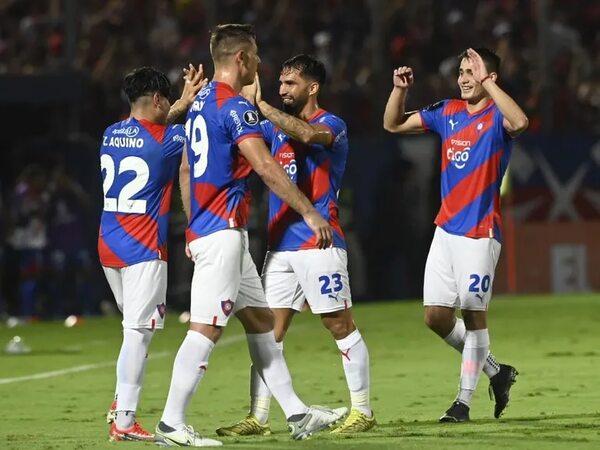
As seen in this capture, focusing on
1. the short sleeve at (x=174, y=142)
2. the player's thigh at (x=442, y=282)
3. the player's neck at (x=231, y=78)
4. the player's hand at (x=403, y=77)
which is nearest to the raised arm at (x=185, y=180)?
the short sleeve at (x=174, y=142)

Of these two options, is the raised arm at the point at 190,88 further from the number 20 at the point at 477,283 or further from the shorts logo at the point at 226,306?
the number 20 at the point at 477,283

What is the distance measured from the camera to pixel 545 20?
2227cm

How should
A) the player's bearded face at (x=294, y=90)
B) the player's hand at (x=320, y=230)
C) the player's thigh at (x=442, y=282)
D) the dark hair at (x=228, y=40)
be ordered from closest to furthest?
the player's hand at (x=320, y=230) < the dark hair at (x=228, y=40) < the player's bearded face at (x=294, y=90) < the player's thigh at (x=442, y=282)

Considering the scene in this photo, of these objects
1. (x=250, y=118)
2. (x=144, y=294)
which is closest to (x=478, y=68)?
(x=250, y=118)

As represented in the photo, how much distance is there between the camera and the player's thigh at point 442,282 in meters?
9.80

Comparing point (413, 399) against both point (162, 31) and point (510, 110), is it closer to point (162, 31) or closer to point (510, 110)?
point (510, 110)

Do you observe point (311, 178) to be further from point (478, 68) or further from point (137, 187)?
point (478, 68)

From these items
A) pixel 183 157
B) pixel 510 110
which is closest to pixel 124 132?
pixel 183 157

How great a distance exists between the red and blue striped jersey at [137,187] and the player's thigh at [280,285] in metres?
0.69

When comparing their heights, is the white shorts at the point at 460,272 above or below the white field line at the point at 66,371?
above

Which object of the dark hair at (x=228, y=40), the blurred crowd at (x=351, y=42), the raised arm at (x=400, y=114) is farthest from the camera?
the blurred crowd at (x=351, y=42)

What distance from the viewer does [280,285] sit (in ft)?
30.6

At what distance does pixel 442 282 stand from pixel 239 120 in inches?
87.9

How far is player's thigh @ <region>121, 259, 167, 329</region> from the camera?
889 centimetres
